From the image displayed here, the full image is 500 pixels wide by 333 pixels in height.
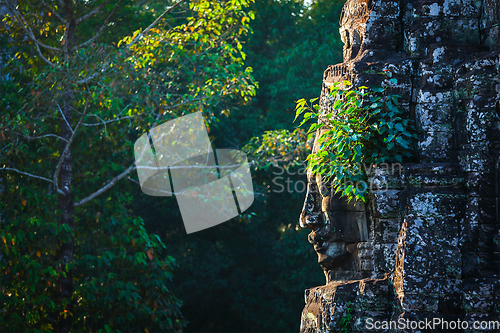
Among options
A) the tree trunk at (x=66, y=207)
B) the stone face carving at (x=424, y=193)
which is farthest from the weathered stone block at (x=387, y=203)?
the tree trunk at (x=66, y=207)

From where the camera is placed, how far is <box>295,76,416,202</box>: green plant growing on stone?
3.40 metres

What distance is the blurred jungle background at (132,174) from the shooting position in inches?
263

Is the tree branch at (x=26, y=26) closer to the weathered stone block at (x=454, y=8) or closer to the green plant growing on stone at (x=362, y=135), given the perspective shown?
the green plant growing on stone at (x=362, y=135)

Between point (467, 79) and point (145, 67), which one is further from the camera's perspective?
point (145, 67)

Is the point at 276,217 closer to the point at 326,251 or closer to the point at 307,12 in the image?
the point at 307,12

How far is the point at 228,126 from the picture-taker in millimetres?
10148

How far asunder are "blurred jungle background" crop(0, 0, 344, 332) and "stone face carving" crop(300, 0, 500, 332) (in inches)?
119

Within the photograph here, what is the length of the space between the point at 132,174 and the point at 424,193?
5922 mm

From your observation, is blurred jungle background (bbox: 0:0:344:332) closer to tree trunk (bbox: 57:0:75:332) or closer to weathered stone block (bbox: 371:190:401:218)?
tree trunk (bbox: 57:0:75:332)

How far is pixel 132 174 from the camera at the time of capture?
8406mm

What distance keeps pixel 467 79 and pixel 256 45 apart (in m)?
8.39

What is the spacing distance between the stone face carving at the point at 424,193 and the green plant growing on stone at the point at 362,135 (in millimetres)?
77

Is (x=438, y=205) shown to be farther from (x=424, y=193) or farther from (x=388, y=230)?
(x=388, y=230)

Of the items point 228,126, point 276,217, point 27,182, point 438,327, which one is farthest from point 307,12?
point 438,327
